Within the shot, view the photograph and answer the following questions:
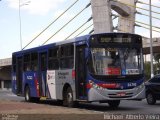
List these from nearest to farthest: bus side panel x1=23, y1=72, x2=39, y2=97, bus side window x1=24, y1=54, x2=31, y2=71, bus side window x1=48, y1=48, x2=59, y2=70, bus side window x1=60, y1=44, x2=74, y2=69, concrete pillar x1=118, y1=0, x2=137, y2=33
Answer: bus side window x1=60, y1=44, x2=74, y2=69 < bus side window x1=48, y1=48, x2=59, y2=70 < bus side panel x1=23, y1=72, x2=39, y2=97 < bus side window x1=24, y1=54, x2=31, y2=71 < concrete pillar x1=118, y1=0, x2=137, y2=33

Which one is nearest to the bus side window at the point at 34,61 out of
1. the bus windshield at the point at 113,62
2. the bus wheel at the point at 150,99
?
the bus wheel at the point at 150,99

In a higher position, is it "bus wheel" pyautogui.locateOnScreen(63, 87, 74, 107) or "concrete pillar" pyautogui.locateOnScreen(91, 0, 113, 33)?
"concrete pillar" pyautogui.locateOnScreen(91, 0, 113, 33)

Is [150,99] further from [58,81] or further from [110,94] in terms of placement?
[110,94]

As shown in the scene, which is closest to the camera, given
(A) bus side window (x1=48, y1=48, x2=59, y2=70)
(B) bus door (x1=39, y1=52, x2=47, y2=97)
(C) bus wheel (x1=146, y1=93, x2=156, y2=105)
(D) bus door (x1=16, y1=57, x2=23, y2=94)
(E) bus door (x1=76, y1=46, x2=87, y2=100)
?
(E) bus door (x1=76, y1=46, x2=87, y2=100)

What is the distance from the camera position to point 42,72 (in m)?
24.8

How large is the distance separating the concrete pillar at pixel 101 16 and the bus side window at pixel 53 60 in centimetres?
2405

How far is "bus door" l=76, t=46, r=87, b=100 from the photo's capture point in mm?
20516

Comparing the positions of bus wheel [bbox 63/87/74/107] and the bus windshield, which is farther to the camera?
bus wheel [bbox 63/87/74/107]

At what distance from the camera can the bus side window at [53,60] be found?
2305cm

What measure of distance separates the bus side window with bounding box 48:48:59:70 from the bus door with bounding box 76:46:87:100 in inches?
85.2

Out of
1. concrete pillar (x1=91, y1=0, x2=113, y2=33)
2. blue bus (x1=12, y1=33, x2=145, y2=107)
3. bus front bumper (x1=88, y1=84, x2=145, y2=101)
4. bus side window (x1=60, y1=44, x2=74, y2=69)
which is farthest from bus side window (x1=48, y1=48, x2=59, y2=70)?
concrete pillar (x1=91, y1=0, x2=113, y2=33)

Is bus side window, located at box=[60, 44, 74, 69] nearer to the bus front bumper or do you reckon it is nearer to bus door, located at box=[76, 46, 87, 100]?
bus door, located at box=[76, 46, 87, 100]

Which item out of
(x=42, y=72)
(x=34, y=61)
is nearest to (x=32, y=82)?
(x=34, y=61)

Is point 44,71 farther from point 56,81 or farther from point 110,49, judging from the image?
point 110,49
